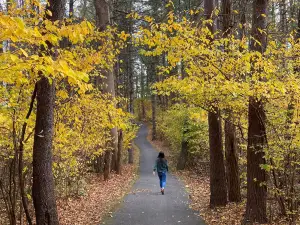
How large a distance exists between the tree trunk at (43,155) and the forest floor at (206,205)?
4444 millimetres

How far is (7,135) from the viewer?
704 cm

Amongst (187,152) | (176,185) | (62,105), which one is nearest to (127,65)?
(187,152)

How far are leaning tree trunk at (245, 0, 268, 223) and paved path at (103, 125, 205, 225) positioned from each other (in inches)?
64.5

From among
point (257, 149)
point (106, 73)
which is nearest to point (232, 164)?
point (257, 149)

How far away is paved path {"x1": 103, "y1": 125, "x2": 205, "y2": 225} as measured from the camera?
8.98m

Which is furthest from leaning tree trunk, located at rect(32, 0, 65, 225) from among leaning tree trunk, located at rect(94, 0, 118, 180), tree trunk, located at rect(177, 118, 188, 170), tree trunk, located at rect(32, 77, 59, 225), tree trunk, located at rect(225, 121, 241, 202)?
tree trunk, located at rect(177, 118, 188, 170)

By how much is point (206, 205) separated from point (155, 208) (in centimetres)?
183

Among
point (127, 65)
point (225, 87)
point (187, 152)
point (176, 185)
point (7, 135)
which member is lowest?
point (176, 185)

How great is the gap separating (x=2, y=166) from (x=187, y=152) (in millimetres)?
14592

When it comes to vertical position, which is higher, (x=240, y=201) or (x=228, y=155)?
(x=228, y=155)

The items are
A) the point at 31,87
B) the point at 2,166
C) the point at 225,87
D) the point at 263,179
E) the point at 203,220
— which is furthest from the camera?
the point at 203,220

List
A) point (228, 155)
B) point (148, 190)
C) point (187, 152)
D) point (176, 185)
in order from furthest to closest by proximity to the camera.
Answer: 1. point (187, 152)
2. point (176, 185)
3. point (148, 190)
4. point (228, 155)

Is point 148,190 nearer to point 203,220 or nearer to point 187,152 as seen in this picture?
point 203,220

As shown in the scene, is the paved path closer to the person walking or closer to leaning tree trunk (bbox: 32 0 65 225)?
the person walking
